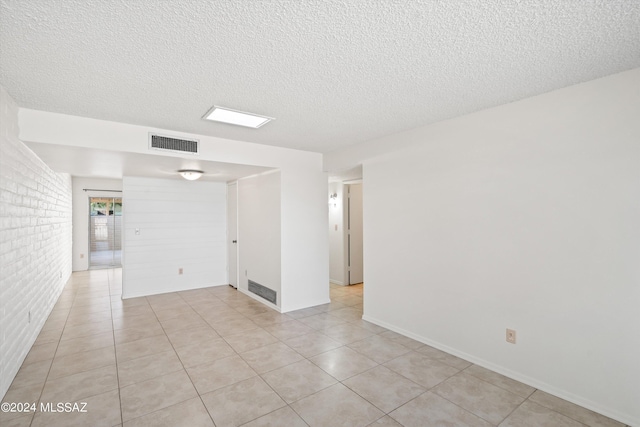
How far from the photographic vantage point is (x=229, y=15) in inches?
59.5

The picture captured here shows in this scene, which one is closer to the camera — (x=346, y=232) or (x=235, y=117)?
(x=235, y=117)

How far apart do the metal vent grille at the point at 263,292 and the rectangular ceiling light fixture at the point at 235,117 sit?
2539 mm

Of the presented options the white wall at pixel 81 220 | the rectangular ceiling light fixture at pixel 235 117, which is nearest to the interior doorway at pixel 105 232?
the white wall at pixel 81 220

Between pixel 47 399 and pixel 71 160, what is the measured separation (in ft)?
8.80

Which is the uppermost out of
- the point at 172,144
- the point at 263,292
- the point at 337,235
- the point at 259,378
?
the point at 172,144

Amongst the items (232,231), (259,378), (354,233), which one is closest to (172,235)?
(232,231)

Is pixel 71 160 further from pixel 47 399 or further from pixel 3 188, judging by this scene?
pixel 47 399

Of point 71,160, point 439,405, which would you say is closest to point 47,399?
point 71,160

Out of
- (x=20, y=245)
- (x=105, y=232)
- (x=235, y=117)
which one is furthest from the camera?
(x=105, y=232)

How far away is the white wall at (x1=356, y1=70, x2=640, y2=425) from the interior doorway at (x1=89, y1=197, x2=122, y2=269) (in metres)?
8.18

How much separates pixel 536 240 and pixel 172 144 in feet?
12.3

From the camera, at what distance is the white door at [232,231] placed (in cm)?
586

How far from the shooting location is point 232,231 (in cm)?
604

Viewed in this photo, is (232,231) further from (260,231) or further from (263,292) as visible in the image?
(263,292)
